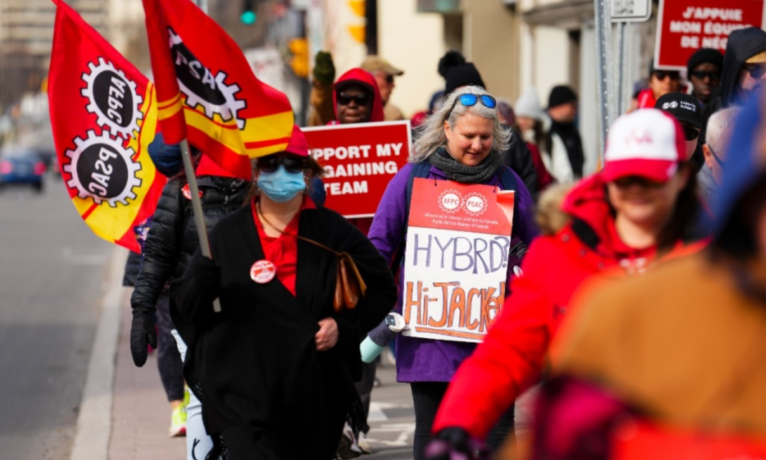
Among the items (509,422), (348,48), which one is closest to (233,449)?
(509,422)

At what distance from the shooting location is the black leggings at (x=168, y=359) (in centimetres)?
848

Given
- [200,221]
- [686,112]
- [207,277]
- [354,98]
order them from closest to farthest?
1. [207,277]
2. [200,221]
3. [686,112]
4. [354,98]

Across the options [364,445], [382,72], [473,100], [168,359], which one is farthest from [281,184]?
[382,72]

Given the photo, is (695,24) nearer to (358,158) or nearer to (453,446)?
(358,158)

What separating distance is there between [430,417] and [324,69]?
15.8ft

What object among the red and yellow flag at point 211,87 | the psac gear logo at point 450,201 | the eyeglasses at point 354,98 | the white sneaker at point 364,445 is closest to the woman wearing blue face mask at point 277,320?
the red and yellow flag at point 211,87

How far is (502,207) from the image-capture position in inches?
224

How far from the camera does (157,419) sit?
9016mm

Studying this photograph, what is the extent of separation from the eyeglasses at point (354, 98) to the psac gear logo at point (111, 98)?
68.5 inches

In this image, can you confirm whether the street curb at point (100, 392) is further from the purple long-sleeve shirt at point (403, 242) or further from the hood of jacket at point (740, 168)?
the hood of jacket at point (740, 168)

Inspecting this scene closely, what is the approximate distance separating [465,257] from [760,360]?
377 cm

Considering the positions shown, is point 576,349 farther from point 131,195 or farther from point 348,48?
point 348,48

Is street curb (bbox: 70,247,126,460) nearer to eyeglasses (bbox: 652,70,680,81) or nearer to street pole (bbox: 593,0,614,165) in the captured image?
street pole (bbox: 593,0,614,165)

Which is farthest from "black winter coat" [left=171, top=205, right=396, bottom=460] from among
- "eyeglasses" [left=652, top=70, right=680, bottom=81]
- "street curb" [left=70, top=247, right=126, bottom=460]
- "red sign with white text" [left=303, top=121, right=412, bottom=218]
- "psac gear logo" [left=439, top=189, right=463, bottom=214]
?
"eyeglasses" [left=652, top=70, right=680, bottom=81]
